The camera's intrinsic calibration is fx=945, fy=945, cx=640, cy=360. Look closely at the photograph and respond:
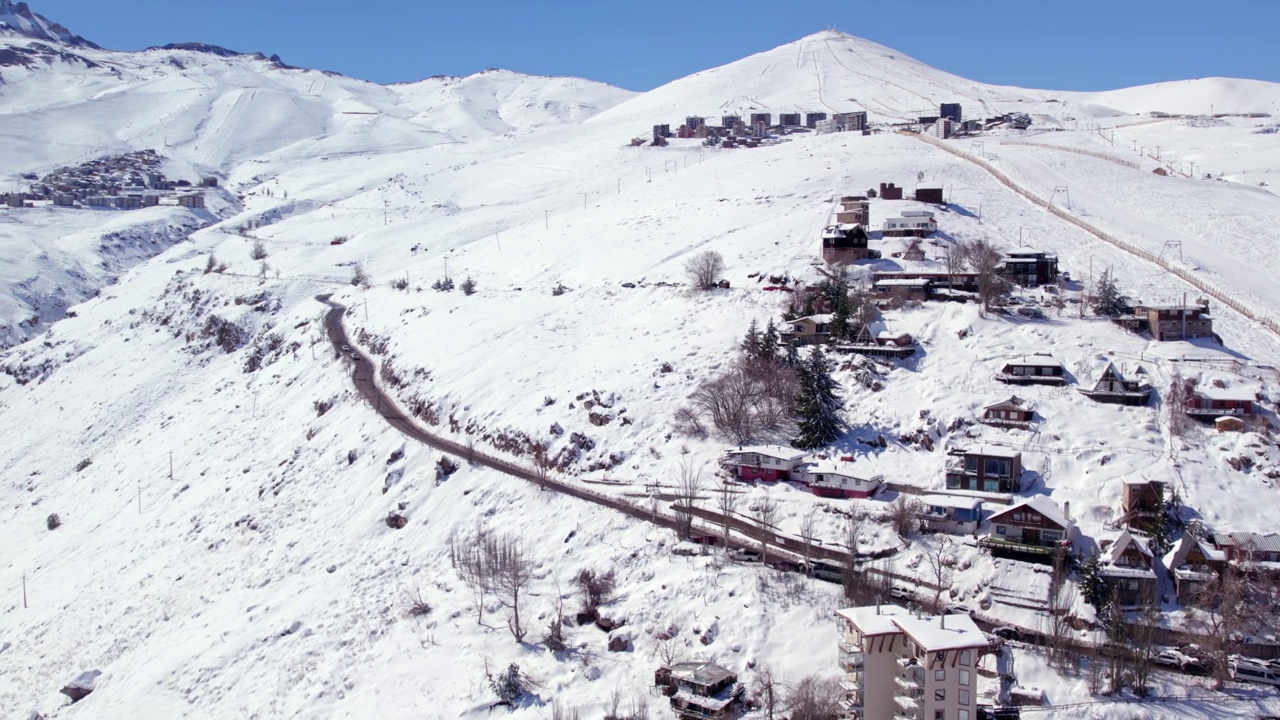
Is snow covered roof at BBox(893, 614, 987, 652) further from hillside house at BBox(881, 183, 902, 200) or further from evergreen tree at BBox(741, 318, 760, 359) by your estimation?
hillside house at BBox(881, 183, 902, 200)

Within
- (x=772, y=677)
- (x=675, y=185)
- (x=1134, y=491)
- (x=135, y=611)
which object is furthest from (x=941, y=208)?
(x=135, y=611)

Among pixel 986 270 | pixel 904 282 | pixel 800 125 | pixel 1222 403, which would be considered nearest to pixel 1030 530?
pixel 1222 403

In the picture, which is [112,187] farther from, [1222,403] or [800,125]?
[1222,403]

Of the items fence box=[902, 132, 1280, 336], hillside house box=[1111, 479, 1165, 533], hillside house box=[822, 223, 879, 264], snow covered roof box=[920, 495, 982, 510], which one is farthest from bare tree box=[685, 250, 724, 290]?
hillside house box=[1111, 479, 1165, 533]

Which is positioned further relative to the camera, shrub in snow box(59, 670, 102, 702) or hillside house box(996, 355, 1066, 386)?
hillside house box(996, 355, 1066, 386)

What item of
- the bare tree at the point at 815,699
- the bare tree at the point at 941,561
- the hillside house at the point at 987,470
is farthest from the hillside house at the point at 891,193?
the bare tree at the point at 815,699

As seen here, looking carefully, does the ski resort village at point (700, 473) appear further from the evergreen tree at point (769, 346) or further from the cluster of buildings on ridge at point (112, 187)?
Result: the cluster of buildings on ridge at point (112, 187)

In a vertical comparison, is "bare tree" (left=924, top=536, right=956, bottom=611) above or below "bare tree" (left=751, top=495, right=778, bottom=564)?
below
